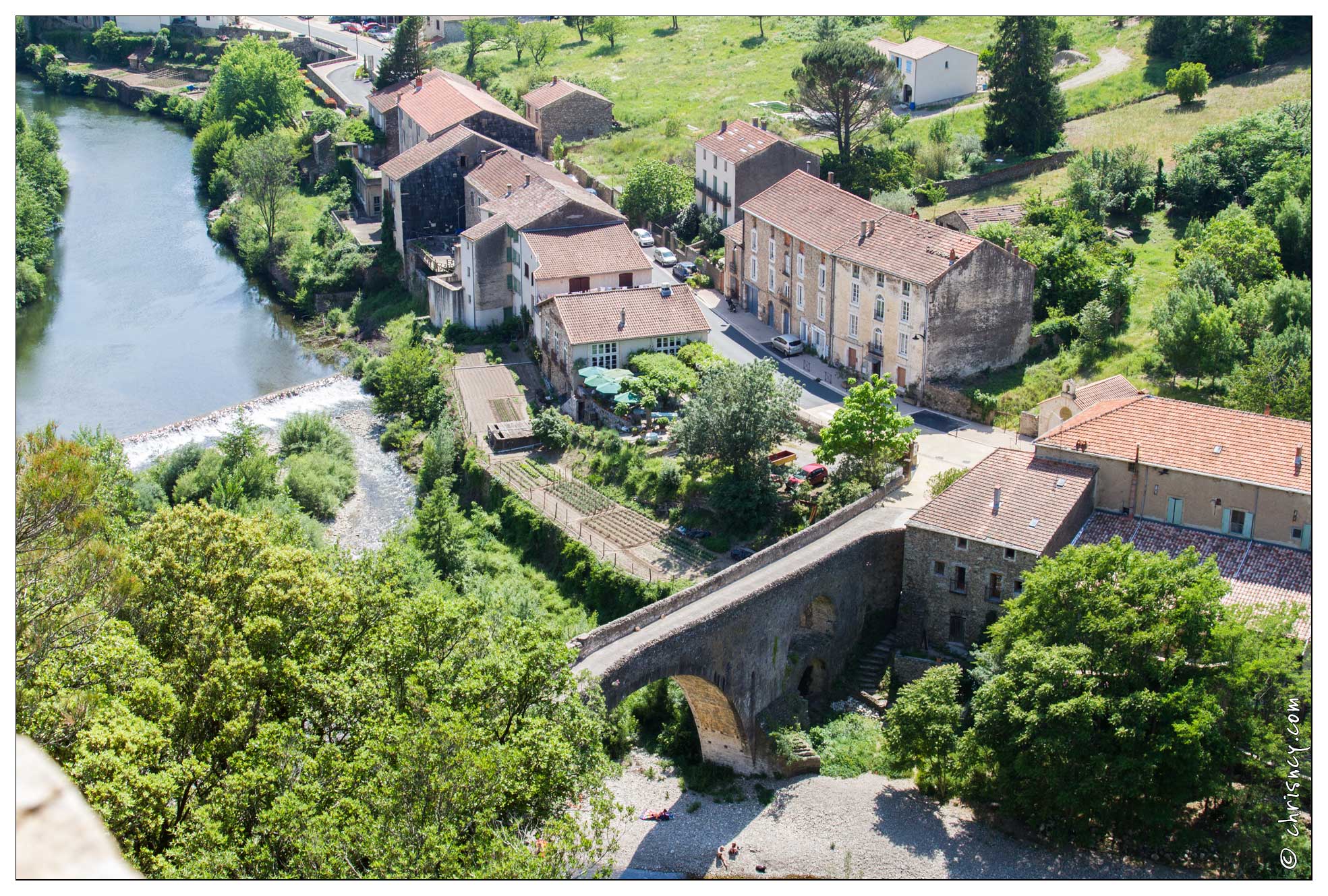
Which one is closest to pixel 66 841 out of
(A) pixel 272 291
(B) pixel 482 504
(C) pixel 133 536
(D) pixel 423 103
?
(C) pixel 133 536

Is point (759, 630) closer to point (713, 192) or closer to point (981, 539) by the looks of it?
point (981, 539)

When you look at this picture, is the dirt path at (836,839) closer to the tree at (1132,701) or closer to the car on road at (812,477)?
the tree at (1132,701)

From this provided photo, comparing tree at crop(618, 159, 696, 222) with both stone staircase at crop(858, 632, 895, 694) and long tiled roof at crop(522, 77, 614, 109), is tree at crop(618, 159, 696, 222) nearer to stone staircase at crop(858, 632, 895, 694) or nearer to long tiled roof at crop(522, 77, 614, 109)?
long tiled roof at crop(522, 77, 614, 109)

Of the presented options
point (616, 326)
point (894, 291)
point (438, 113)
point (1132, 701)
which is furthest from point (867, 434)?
point (438, 113)

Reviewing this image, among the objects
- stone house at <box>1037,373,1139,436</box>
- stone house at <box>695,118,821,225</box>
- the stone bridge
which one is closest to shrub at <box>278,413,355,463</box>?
stone house at <box>695,118,821,225</box>
